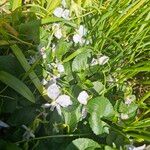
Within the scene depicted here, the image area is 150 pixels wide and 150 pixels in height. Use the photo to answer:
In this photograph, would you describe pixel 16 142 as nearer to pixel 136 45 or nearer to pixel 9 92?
pixel 9 92

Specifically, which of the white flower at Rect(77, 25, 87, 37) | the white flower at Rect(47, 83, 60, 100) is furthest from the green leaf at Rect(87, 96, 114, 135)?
the white flower at Rect(77, 25, 87, 37)

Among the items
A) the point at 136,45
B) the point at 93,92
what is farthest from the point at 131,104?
the point at 136,45

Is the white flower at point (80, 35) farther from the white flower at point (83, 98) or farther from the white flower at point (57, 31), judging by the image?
the white flower at point (83, 98)

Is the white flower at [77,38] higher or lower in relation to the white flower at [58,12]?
lower

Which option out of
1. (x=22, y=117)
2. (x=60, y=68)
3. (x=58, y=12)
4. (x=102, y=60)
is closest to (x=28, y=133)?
(x=22, y=117)

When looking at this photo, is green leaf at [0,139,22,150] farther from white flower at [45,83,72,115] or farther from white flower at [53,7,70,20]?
white flower at [53,7,70,20]

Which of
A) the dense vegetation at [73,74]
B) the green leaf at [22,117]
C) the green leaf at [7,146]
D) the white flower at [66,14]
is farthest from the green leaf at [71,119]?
the white flower at [66,14]
